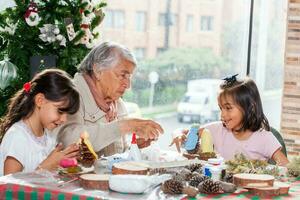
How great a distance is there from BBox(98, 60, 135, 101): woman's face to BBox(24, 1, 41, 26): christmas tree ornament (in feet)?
2.51

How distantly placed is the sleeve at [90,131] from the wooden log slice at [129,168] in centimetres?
57

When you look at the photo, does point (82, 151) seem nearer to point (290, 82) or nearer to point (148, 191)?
point (148, 191)

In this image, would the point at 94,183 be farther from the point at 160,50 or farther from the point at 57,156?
the point at 160,50

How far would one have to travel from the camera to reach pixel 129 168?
8.41 feet

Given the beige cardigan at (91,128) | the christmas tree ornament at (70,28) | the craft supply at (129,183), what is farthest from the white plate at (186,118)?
the craft supply at (129,183)

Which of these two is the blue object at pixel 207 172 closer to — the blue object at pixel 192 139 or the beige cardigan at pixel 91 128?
the blue object at pixel 192 139

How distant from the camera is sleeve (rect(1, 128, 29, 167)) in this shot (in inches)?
112

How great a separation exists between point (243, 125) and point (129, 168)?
906 mm

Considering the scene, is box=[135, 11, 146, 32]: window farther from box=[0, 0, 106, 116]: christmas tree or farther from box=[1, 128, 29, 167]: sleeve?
box=[1, 128, 29, 167]: sleeve

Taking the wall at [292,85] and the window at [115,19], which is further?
the window at [115,19]

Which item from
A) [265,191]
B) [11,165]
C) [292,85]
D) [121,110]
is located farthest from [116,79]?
[292,85]

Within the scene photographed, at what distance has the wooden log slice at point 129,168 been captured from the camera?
2.54 meters

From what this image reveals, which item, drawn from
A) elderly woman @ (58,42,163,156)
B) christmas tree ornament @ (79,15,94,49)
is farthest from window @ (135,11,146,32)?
elderly woman @ (58,42,163,156)

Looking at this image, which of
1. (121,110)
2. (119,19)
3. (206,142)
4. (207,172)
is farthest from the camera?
(119,19)
